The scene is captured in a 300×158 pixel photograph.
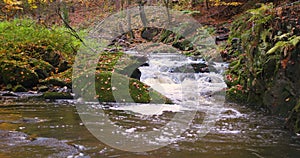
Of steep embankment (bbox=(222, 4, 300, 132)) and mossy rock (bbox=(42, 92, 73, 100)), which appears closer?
steep embankment (bbox=(222, 4, 300, 132))

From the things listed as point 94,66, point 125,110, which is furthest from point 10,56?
point 125,110

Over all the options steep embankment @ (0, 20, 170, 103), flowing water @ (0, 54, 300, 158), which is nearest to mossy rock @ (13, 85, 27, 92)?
steep embankment @ (0, 20, 170, 103)

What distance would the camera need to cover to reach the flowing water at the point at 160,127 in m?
3.65

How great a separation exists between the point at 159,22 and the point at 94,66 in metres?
12.1

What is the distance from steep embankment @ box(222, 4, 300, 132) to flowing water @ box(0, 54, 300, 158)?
35 cm

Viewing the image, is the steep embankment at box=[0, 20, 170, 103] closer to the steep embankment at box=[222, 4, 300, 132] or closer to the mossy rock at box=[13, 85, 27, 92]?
the mossy rock at box=[13, 85, 27, 92]

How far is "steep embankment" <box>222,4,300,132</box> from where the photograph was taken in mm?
5387

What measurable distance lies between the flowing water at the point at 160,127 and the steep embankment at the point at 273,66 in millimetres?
352

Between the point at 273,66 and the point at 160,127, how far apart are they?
→ 295cm

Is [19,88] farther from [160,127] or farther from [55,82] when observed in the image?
[160,127]

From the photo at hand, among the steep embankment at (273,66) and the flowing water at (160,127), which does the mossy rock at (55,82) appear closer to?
the flowing water at (160,127)

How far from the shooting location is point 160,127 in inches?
195

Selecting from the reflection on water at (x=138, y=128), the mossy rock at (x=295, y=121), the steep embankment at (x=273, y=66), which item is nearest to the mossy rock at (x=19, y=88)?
the reflection on water at (x=138, y=128)

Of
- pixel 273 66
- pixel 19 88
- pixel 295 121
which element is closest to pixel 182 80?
pixel 273 66
